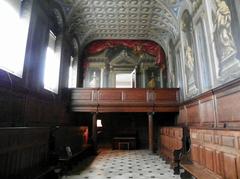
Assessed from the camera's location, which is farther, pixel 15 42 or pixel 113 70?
pixel 113 70

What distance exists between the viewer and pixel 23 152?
3549 millimetres

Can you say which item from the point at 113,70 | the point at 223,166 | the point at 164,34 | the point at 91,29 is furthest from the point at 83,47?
the point at 223,166

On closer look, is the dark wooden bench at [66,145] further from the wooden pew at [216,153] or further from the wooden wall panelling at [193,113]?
the wooden wall panelling at [193,113]

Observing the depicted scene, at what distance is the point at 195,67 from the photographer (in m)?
6.81

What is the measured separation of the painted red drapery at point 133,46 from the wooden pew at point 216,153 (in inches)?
314

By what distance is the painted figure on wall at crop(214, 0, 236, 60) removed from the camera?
174 inches

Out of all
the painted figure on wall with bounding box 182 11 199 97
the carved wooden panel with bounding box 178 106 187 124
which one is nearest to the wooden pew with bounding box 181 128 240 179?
the painted figure on wall with bounding box 182 11 199 97

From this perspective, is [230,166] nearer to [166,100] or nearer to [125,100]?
[166,100]

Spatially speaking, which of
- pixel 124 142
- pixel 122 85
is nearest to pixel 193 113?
pixel 124 142

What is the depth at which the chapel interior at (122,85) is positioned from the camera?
414cm

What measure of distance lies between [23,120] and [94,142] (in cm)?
432

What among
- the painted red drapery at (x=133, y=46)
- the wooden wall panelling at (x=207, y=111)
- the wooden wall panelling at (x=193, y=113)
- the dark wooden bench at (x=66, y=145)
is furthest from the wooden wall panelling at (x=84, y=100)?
the wooden wall panelling at (x=207, y=111)

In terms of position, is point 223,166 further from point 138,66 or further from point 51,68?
point 138,66

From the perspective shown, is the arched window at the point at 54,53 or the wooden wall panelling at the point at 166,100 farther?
the wooden wall panelling at the point at 166,100
